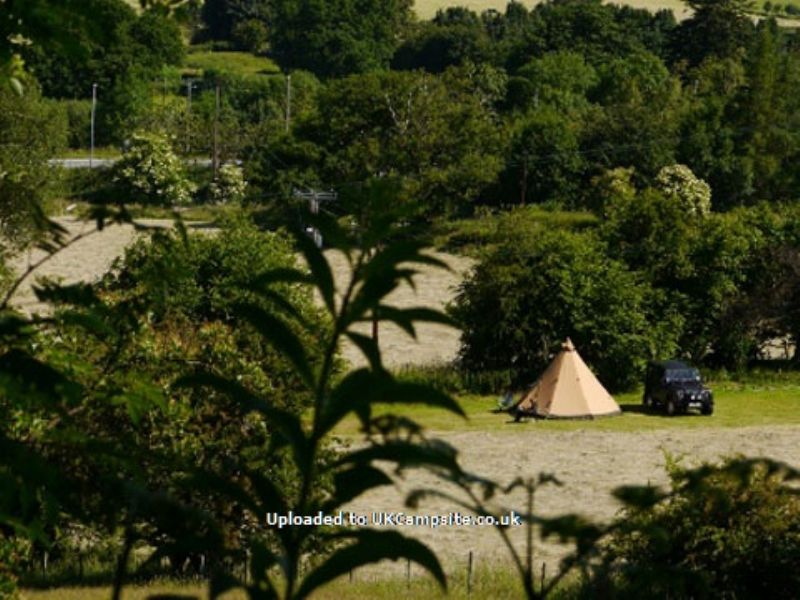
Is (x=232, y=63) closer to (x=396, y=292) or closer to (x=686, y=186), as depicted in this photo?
(x=686, y=186)

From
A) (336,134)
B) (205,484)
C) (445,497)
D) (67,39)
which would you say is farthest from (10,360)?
(336,134)

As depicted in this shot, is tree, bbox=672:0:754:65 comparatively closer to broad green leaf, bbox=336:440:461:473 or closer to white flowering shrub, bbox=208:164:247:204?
white flowering shrub, bbox=208:164:247:204

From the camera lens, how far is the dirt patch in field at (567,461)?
1744cm

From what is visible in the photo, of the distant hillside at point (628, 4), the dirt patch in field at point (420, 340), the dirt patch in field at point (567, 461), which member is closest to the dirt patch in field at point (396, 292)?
the dirt patch in field at point (420, 340)

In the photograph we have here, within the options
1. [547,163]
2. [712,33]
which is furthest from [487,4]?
[547,163]

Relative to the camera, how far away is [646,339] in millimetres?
27125

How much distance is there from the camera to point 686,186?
4578 cm

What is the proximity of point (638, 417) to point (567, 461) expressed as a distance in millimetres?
3881

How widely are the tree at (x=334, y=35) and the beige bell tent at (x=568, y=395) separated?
234 ft

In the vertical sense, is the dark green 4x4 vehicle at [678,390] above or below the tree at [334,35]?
below

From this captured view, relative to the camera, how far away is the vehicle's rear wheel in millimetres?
25156

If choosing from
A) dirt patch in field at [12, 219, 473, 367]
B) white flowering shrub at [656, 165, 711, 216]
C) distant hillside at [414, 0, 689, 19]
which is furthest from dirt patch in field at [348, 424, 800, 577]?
distant hillside at [414, 0, 689, 19]

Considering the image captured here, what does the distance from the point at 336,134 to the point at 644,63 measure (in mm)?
30553

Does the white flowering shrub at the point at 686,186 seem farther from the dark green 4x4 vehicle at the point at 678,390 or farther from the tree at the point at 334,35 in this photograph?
the tree at the point at 334,35
